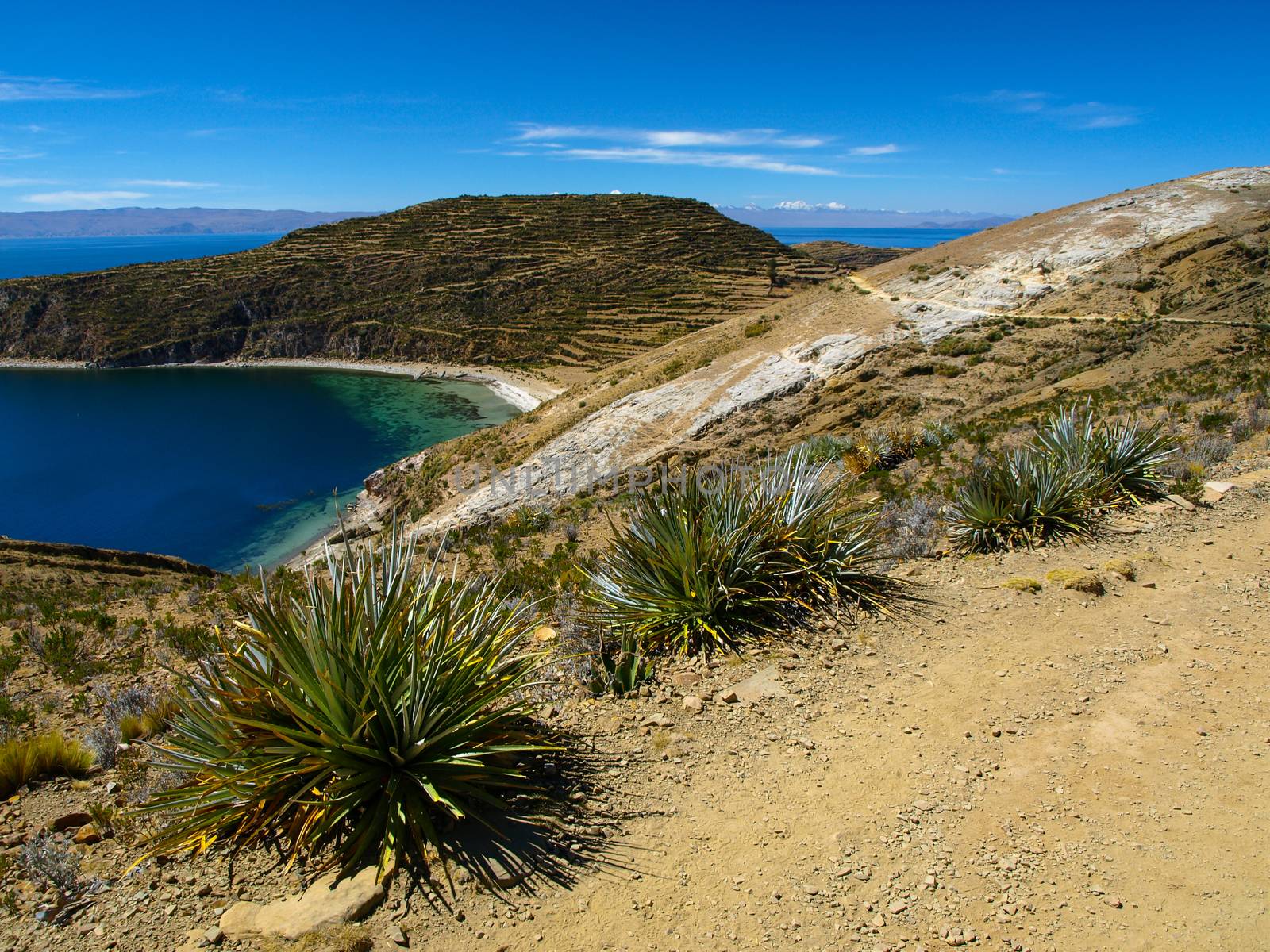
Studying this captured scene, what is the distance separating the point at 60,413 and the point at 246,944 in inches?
2824

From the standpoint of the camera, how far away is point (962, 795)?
11.2 feet

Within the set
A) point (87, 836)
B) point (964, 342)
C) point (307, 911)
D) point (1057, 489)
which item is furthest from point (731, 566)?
point (964, 342)

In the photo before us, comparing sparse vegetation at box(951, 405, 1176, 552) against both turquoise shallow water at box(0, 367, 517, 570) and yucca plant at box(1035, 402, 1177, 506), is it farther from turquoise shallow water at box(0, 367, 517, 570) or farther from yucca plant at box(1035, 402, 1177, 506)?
turquoise shallow water at box(0, 367, 517, 570)

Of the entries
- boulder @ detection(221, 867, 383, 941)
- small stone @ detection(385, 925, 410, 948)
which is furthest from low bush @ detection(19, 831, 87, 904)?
small stone @ detection(385, 925, 410, 948)

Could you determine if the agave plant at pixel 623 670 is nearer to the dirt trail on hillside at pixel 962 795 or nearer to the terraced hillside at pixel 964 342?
the dirt trail on hillside at pixel 962 795

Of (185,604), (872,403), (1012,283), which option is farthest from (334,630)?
(1012,283)

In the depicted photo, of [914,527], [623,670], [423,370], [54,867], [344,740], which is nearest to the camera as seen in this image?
[54,867]

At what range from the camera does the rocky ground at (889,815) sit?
2719 mm

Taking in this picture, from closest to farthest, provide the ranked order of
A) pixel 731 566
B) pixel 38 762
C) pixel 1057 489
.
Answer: pixel 38 762
pixel 731 566
pixel 1057 489

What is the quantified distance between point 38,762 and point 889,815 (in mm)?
4855

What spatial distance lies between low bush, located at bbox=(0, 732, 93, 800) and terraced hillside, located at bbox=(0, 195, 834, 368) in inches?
2322

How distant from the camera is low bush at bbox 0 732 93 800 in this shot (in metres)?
3.89

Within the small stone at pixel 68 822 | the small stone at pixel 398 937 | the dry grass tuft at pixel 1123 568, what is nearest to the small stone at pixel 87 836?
the small stone at pixel 68 822

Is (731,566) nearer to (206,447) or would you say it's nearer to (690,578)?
(690,578)
